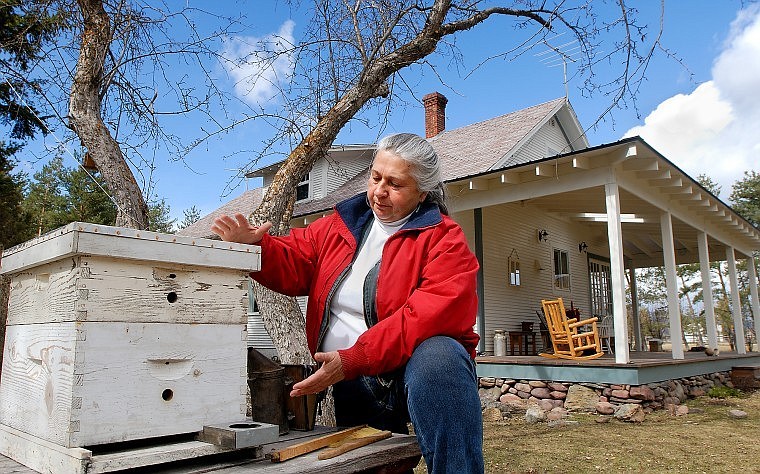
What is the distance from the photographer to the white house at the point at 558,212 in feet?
25.7

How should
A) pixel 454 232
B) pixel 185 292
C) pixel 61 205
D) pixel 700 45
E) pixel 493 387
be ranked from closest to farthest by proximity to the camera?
pixel 185 292, pixel 454 232, pixel 700 45, pixel 493 387, pixel 61 205

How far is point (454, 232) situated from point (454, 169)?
31.3ft

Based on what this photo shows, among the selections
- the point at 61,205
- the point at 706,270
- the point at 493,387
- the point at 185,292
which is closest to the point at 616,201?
the point at 493,387

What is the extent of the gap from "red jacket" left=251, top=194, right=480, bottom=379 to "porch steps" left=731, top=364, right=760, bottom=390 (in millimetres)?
10413

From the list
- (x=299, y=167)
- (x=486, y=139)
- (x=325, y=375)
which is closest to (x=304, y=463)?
(x=325, y=375)

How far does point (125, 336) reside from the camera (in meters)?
1.29

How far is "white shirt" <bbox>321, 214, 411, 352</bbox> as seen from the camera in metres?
1.82

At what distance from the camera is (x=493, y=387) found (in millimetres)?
8211

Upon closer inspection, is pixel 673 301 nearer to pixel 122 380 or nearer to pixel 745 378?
pixel 745 378

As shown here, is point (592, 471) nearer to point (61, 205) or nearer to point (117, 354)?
point (117, 354)

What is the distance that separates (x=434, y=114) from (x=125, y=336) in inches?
574

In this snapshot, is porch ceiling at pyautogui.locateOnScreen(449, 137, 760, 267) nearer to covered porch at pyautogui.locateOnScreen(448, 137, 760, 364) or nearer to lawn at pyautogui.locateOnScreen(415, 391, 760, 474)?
covered porch at pyautogui.locateOnScreen(448, 137, 760, 364)

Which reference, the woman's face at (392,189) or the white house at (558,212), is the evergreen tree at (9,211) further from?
the woman's face at (392,189)

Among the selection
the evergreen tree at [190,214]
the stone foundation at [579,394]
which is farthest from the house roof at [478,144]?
the evergreen tree at [190,214]
